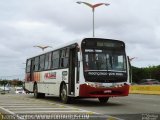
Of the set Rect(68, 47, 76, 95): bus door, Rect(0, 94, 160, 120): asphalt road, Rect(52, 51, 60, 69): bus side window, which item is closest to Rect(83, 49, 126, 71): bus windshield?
Rect(68, 47, 76, 95): bus door

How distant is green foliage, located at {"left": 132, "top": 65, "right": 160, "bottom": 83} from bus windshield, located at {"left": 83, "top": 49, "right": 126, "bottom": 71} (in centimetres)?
11233

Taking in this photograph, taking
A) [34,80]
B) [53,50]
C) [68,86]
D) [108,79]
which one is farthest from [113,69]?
[34,80]

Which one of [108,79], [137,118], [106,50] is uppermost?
[106,50]

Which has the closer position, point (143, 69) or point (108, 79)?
point (108, 79)

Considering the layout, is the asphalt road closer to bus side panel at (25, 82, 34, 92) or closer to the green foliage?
bus side panel at (25, 82, 34, 92)

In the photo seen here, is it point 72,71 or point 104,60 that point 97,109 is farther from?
point 72,71

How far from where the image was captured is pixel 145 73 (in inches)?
5468

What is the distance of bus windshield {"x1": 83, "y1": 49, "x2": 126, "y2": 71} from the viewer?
2094cm

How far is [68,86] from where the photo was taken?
2217 centimetres

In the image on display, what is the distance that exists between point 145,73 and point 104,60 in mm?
119295

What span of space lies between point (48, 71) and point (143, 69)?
380 ft

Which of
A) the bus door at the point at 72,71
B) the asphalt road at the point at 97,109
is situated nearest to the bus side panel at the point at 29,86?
the bus door at the point at 72,71

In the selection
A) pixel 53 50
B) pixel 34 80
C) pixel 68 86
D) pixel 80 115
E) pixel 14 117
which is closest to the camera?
pixel 14 117

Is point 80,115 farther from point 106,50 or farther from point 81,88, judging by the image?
point 106,50
